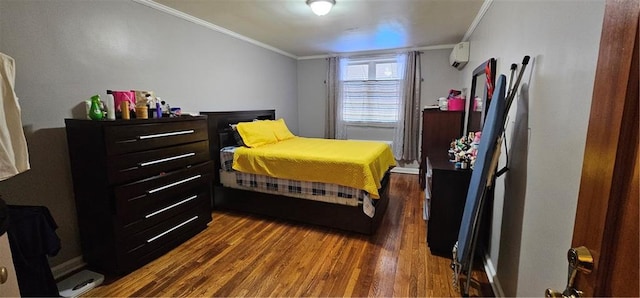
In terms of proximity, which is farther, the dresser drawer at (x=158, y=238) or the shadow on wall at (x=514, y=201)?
the dresser drawer at (x=158, y=238)

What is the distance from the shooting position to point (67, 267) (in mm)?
2094

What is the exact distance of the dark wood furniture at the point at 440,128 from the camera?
3.66 m

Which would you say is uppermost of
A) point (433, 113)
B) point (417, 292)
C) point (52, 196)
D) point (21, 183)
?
point (433, 113)

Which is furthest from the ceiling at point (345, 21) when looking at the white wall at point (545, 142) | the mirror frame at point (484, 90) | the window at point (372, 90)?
the white wall at point (545, 142)

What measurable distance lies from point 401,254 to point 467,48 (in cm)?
291

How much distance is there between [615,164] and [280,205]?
2719 mm

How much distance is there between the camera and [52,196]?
2.03 metres

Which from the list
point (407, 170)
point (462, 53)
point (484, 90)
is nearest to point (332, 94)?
point (407, 170)

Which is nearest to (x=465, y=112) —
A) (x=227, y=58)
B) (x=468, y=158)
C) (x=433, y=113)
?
(x=433, y=113)

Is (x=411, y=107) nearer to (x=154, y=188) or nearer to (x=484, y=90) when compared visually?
(x=484, y=90)

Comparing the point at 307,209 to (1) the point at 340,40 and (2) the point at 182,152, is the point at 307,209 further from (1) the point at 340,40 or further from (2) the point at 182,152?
(1) the point at 340,40

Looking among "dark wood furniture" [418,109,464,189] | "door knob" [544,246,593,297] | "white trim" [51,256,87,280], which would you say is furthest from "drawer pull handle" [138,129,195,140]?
"dark wood furniture" [418,109,464,189]

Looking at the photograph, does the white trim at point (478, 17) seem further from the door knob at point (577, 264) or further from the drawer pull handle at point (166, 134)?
the drawer pull handle at point (166, 134)

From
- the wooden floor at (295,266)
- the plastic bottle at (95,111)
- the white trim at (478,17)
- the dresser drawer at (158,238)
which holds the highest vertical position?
the white trim at (478,17)
